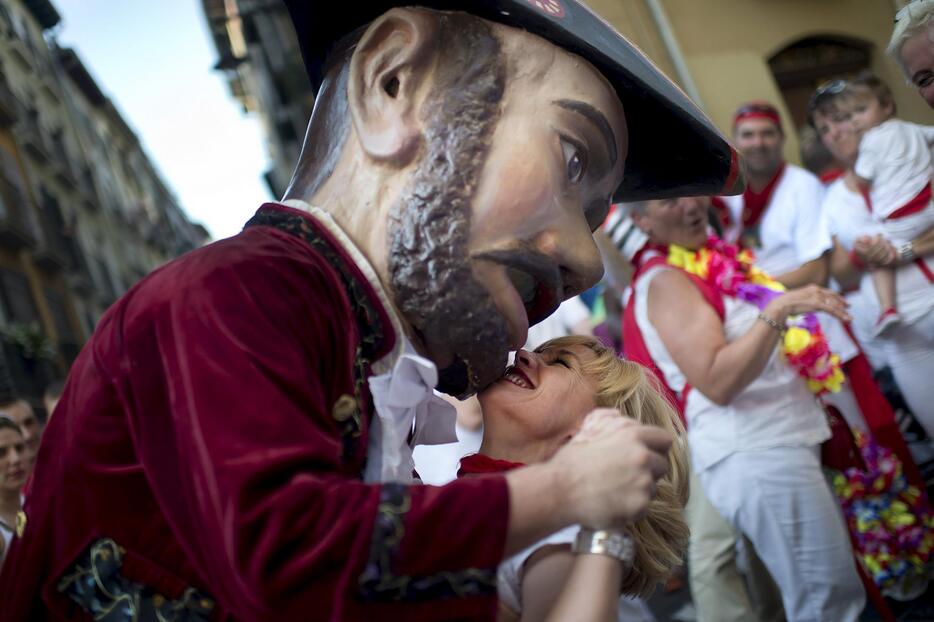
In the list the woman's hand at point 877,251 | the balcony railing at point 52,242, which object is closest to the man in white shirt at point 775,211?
the woman's hand at point 877,251

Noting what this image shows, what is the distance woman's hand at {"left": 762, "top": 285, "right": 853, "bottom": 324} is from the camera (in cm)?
302

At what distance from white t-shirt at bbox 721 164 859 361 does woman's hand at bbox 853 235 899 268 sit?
39 cm

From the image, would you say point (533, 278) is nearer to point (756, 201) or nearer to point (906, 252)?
point (906, 252)

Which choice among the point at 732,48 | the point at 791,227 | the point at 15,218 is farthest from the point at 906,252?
the point at 15,218

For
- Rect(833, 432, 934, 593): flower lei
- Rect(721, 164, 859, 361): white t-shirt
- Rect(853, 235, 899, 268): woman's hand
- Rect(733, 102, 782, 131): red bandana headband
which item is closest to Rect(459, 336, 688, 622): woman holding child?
Rect(853, 235, 899, 268): woman's hand

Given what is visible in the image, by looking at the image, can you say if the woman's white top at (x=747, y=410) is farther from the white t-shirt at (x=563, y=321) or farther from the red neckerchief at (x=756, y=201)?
the red neckerchief at (x=756, y=201)

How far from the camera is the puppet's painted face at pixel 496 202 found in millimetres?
1392

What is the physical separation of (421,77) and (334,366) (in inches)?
18.8

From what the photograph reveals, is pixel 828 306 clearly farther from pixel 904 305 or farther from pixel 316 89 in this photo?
pixel 316 89

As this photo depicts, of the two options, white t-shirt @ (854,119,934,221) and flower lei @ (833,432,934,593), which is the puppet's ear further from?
flower lei @ (833,432,934,593)

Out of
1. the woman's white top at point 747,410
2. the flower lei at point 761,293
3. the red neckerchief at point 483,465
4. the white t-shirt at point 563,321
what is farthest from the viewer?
the white t-shirt at point 563,321

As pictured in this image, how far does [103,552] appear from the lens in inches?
50.6

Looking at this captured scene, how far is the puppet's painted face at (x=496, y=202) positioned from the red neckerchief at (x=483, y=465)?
1.19 feet

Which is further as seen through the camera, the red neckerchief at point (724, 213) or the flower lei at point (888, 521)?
the red neckerchief at point (724, 213)
